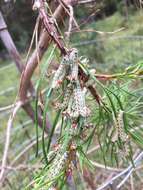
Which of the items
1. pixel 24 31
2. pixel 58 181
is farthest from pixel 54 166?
pixel 24 31

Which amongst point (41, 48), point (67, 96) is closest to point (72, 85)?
point (67, 96)

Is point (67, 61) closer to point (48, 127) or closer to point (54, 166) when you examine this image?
point (54, 166)

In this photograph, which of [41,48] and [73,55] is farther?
[41,48]

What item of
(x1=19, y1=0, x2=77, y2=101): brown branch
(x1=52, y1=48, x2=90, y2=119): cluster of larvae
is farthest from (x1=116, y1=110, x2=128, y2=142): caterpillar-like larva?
(x1=19, y1=0, x2=77, y2=101): brown branch

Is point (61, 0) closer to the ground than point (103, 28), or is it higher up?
higher up

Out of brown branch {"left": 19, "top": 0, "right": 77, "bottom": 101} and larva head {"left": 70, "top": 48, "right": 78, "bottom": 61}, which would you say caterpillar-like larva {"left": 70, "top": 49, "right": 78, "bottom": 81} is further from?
brown branch {"left": 19, "top": 0, "right": 77, "bottom": 101}

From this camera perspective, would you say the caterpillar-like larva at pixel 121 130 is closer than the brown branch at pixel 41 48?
Yes

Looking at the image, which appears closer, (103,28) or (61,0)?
(61,0)

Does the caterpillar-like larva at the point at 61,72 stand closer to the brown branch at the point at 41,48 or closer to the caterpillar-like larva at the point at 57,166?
the caterpillar-like larva at the point at 57,166

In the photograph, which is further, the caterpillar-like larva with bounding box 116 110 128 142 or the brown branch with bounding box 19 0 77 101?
the brown branch with bounding box 19 0 77 101

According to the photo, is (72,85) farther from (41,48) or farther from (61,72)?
(41,48)

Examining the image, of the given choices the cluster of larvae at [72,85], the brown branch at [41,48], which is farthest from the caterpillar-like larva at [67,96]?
the brown branch at [41,48]
